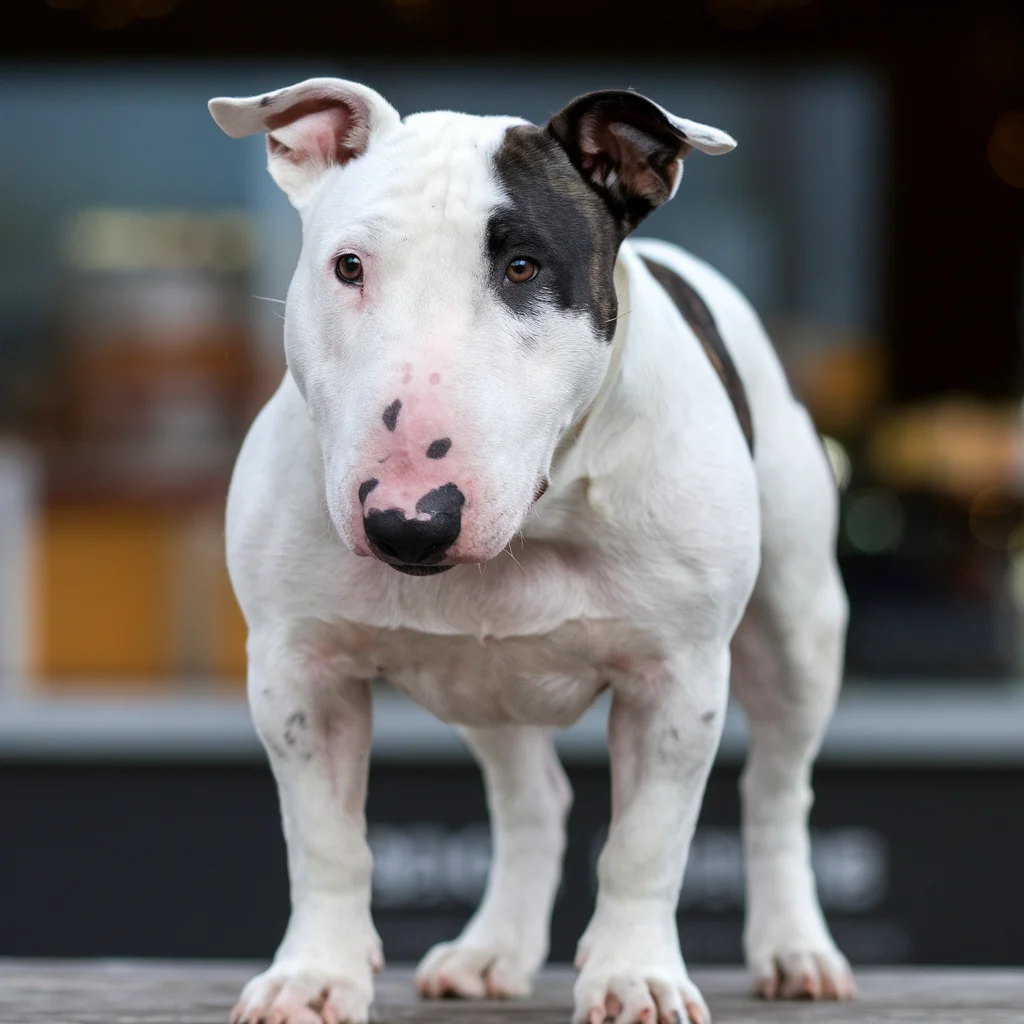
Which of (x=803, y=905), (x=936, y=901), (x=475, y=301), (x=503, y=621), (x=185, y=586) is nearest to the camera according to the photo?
(x=475, y=301)

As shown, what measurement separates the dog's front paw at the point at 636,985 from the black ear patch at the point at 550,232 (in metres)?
0.69

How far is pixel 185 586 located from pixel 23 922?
137 cm

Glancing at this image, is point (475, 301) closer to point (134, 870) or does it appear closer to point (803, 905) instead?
point (803, 905)

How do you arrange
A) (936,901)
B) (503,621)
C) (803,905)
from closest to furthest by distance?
(503,621)
(803,905)
(936,901)

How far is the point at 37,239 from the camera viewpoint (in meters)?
6.04

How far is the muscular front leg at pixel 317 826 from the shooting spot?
2057 mm

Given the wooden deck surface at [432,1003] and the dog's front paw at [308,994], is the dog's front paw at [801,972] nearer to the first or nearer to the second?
the wooden deck surface at [432,1003]

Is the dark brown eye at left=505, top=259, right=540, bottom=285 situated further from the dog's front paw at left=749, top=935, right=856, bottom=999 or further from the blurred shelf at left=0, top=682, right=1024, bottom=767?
the blurred shelf at left=0, top=682, right=1024, bottom=767

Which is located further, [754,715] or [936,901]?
[936,901]

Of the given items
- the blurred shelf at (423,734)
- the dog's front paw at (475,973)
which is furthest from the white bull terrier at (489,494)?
the blurred shelf at (423,734)

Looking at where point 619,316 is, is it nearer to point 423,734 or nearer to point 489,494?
point 489,494

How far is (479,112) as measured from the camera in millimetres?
5977

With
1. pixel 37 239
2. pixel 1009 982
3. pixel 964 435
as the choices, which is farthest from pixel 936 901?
pixel 37 239

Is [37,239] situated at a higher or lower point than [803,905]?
higher
